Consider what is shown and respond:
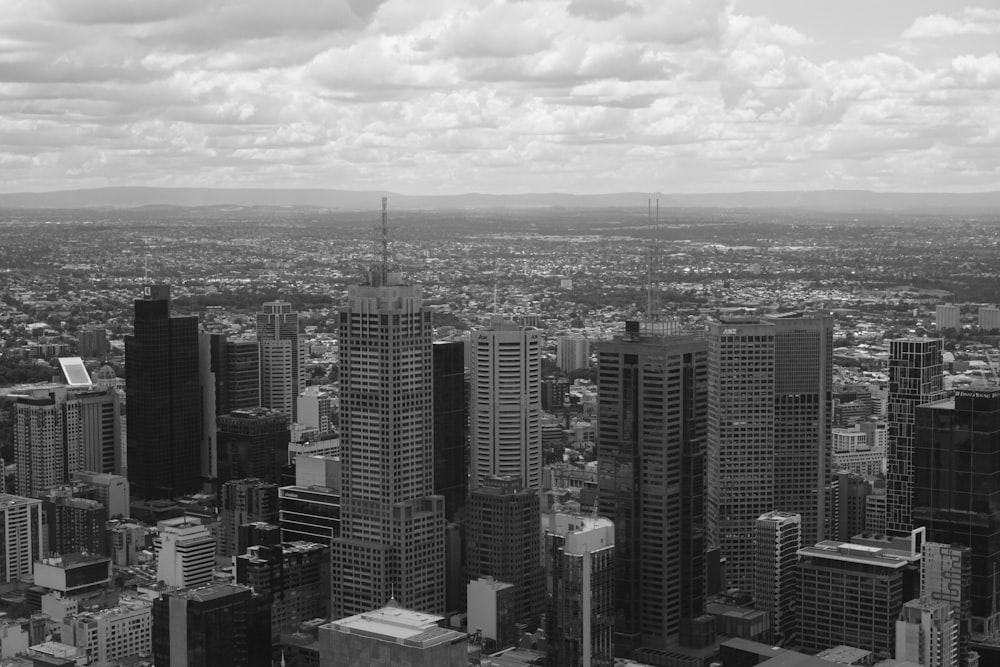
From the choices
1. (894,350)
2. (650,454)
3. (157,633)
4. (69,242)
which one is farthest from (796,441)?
(69,242)

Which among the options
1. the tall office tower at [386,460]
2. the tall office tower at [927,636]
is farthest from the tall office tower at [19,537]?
the tall office tower at [927,636]

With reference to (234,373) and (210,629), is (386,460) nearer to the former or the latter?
(210,629)

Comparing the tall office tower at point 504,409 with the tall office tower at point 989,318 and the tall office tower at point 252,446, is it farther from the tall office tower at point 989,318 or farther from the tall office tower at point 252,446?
the tall office tower at point 989,318

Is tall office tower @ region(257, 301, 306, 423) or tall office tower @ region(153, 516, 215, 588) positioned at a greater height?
tall office tower @ region(257, 301, 306, 423)

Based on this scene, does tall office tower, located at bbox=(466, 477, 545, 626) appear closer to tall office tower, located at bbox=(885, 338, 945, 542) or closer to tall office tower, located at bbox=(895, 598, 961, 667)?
tall office tower, located at bbox=(895, 598, 961, 667)

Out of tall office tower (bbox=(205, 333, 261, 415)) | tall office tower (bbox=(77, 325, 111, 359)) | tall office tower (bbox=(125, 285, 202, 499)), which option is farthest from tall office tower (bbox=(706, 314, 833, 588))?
tall office tower (bbox=(77, 325, 111, 359))

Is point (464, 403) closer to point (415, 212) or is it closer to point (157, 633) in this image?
point (157, 633)
